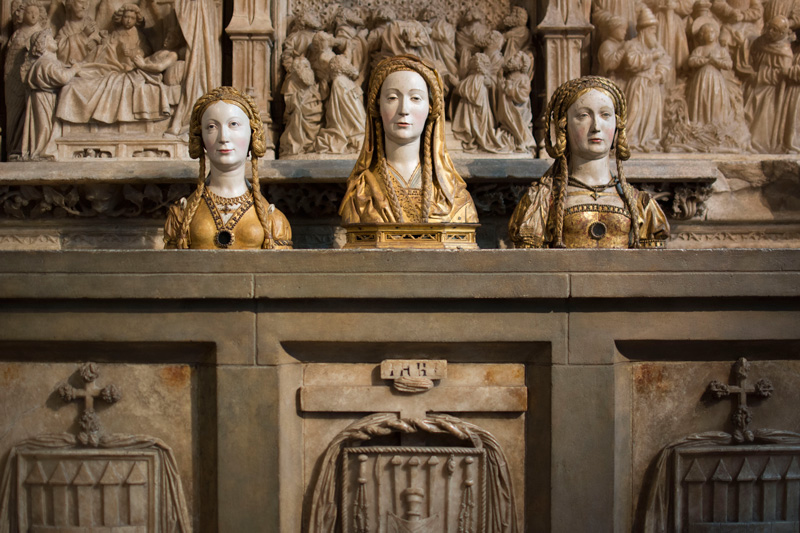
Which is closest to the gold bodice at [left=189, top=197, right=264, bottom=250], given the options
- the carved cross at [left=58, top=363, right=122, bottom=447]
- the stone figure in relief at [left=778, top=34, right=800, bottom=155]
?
the carved cross at [left=58, top=363, right=122, bottom=447]

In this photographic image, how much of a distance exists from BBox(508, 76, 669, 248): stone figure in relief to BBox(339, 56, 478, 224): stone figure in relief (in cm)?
36

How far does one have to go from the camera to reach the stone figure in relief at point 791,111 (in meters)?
5.87

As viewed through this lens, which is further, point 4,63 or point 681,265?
point 4,63

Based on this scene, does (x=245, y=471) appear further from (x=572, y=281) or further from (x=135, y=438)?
(x=572, y=281)

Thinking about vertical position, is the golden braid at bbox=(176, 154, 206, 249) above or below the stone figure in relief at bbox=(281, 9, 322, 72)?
below

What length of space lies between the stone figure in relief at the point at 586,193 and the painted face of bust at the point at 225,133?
146 centimetres

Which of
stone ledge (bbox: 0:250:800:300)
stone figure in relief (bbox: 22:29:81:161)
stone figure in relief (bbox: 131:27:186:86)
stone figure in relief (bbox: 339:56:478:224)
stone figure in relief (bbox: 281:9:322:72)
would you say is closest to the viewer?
stone ledge (bbox: 0:250:800:300)

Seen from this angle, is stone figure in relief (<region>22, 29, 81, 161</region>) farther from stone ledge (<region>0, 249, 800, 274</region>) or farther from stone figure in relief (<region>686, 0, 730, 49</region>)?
stone figure in relief (<region>686, 0, 730, 49</region>)

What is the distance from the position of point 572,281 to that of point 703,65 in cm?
320

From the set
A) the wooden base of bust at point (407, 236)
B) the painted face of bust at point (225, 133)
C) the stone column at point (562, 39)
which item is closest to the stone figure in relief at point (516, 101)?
the stone column at point (562, 39)

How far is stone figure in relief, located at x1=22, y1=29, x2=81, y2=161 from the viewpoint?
568 cm

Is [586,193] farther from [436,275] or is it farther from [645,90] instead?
[645,90]

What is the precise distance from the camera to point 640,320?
3.46 metres

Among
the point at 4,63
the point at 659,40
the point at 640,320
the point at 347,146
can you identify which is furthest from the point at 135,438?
the point at 659,40
